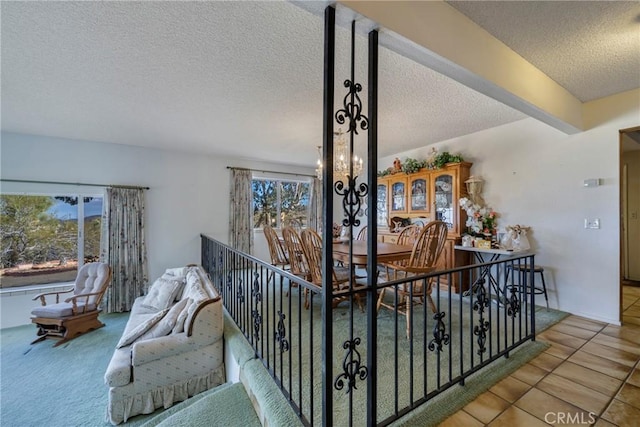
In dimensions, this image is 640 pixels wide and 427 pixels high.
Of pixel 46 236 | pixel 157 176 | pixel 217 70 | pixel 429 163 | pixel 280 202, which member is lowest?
pixel 46 236

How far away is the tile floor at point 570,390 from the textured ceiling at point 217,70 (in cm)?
246

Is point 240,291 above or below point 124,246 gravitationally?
below

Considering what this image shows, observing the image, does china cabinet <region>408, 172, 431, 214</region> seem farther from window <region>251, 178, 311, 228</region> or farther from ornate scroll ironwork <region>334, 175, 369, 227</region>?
ornate scroll ironwork <region>334, 175, 369, 227</region>

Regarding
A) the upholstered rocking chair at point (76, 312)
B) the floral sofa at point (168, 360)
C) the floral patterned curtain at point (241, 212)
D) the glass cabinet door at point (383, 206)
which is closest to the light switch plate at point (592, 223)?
the glass cabinet door at point (383, 206)

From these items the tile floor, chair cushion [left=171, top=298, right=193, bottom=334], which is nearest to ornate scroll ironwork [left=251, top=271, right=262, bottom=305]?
chair cushion [left=171, top=298, right=193, bottom=334]

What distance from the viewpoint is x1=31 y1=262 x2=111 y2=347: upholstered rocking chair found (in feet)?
10.1

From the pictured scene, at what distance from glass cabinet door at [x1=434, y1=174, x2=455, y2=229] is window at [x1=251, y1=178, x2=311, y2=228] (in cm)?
281

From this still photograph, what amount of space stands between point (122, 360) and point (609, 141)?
5.23m

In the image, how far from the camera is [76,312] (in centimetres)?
317

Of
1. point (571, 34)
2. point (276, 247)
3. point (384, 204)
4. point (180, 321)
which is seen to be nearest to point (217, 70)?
point (180, 321)

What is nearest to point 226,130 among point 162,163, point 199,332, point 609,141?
point 162,163

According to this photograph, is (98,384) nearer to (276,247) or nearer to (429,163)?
(276,247)

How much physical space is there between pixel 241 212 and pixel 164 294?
7.63 feet

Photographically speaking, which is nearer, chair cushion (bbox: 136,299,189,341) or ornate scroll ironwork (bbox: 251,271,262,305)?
ornate scroll ironwork (bbox: 251,271,262,305)
